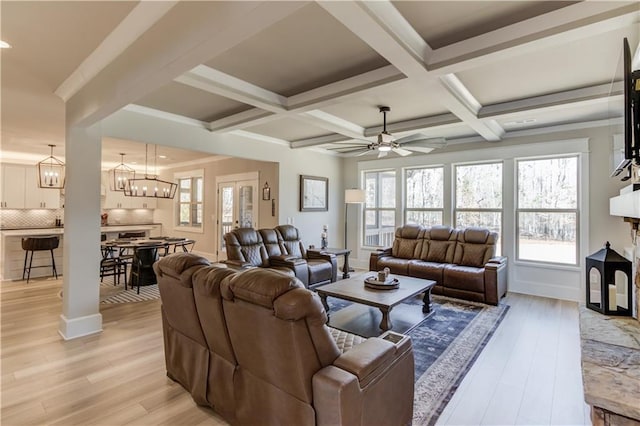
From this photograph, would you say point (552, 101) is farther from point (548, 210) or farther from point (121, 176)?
point (121, 176)

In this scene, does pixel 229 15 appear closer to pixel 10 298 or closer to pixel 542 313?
pixel 542 313

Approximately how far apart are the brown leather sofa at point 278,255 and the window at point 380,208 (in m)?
2.01

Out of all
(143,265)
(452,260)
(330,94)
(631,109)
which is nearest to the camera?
(631,109)

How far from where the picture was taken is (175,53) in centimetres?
188

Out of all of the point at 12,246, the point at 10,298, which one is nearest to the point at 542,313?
the point at 10,298

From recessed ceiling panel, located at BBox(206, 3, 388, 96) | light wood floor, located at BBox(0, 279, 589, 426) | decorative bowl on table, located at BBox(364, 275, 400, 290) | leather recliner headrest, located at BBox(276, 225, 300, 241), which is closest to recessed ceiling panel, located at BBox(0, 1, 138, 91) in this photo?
recessed ceiling panel, located at BBox(206, 3, 388, 96)

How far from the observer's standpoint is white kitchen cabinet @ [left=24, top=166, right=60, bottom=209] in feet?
24.0

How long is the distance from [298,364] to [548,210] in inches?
205

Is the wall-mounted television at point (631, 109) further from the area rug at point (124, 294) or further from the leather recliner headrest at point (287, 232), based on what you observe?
the area rug at point (124, 294)

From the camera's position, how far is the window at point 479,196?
18.3 feet

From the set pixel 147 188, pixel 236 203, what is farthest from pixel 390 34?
pixel 147 188

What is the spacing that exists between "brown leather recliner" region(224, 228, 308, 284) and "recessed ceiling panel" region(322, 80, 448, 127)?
2217 mm

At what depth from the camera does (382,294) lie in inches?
141

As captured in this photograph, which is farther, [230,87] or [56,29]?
[230,87]
